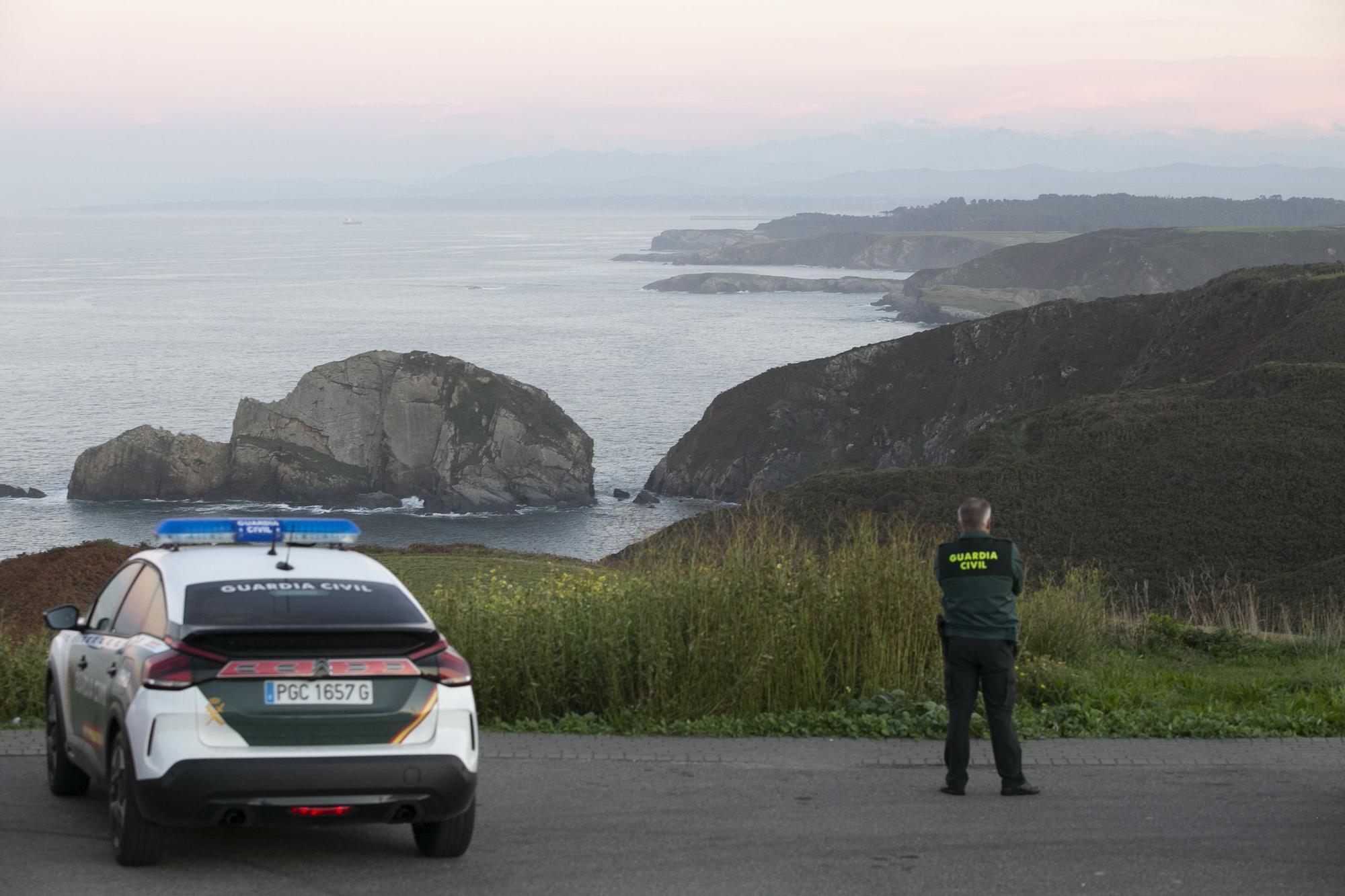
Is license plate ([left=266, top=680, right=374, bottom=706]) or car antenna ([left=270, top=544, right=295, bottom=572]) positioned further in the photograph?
car antenna ([left=270, top=544, right=295, bottom=572])

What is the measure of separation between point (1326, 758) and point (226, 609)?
26.4ft

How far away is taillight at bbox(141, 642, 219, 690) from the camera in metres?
7.23

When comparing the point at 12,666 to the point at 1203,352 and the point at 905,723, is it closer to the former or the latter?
the point at 905,723

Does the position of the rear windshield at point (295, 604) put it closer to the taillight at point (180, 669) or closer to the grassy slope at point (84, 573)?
the taillight at point (180, 669)

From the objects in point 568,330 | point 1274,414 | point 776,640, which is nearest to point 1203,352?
point 1274,414

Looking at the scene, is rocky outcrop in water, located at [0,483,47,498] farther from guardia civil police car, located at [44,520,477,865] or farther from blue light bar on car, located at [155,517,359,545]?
guardia civil police car, located at [44,520,477,865]

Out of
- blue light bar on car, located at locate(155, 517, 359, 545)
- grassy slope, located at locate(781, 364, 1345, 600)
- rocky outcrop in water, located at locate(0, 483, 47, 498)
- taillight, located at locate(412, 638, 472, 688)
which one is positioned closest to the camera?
taillight, located at locate(412, 638, 472, 688)

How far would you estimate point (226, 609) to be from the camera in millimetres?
7629

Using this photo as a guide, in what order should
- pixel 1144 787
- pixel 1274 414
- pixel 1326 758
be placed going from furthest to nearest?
pixel 1274 414 < pixel 1326 758 < pixel 1144 787

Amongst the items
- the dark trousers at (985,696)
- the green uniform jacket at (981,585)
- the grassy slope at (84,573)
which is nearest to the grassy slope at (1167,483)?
the grassy slope at (84,573)

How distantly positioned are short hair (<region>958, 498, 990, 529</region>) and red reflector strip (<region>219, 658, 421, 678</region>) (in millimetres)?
3880

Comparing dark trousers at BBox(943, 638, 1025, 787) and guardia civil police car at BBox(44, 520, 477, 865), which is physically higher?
guardia civil police car at BBox(44, 520, 477, 865)

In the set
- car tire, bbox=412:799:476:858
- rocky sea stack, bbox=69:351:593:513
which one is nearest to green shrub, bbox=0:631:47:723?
car tire, bbox=412:799:476:858

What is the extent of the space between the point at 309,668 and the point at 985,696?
441cm
